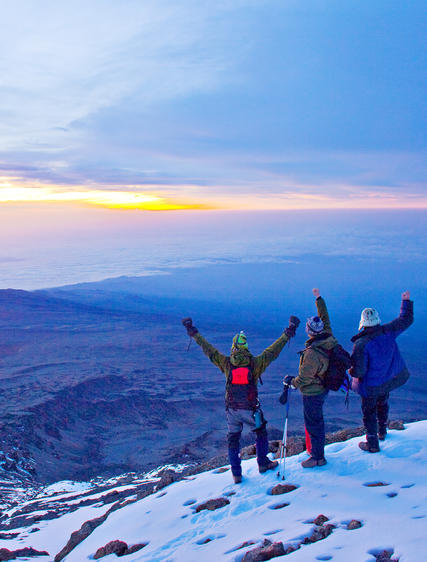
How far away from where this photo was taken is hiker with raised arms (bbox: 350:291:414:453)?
5027mm

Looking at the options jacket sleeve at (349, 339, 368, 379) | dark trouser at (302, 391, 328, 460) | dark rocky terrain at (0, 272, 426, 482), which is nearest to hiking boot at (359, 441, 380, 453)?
dark trouser at (302, 391, 328, 460)

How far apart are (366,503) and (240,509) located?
1.30m

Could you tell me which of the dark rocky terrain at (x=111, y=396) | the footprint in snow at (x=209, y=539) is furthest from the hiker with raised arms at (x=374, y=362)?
the dark rocky terrain at (x=111, y=396)

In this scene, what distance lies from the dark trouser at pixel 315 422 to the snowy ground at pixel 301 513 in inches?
8.6

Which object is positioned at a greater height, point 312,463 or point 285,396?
point 285,396

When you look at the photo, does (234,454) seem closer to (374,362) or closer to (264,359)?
(264,359)

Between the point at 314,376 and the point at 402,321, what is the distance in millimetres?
1203

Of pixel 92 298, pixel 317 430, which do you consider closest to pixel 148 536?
pixel 317 430

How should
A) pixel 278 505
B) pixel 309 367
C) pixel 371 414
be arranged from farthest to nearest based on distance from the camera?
1. pixel 371 414
2. pixel 309 367
3. pixel 278 505

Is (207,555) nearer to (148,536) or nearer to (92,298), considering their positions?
(148,536)

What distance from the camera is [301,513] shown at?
434cm

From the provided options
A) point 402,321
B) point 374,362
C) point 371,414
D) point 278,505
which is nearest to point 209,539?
point 278,505

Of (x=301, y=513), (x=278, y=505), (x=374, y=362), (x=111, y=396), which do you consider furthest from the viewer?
(x=111, y=396)

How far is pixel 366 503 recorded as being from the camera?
4.24 m
